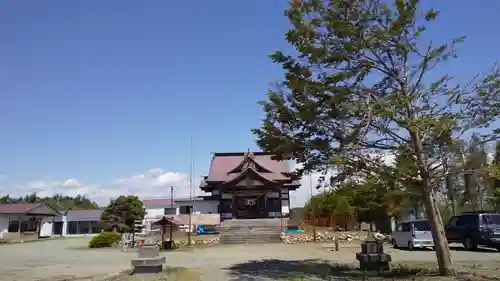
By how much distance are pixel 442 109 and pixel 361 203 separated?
2113cm

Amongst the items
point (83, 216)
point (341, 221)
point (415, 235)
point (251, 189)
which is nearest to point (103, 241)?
point (251, 189)

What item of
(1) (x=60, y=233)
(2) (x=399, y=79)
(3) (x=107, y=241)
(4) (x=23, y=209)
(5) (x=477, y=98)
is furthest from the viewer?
(1) (x=60, y=233)

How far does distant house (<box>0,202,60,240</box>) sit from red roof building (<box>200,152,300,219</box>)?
2519 centimetres

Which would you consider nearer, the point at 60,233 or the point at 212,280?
the point at 212,280

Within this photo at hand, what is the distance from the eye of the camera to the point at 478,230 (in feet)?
62.1

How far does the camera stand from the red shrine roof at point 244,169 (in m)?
35.5

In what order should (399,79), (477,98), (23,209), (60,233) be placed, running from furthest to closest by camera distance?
(60,233) < (23,209) < (399,79) < (477,98)

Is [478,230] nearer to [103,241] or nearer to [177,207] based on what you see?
[103,241]

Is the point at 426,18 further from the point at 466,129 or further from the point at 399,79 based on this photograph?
the point at 466,129

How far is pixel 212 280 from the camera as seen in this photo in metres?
11.7

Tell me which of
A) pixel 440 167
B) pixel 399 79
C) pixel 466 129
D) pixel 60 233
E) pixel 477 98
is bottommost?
pixel 60 233

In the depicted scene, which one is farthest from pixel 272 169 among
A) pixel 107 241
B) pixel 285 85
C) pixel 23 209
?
pixel 23 209

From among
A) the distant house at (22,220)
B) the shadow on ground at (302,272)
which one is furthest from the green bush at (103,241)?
the distant house at (22,220)

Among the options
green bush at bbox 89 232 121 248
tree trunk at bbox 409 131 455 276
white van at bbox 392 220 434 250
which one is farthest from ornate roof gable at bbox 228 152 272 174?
tree trunk at bbox 409 131 455 276
